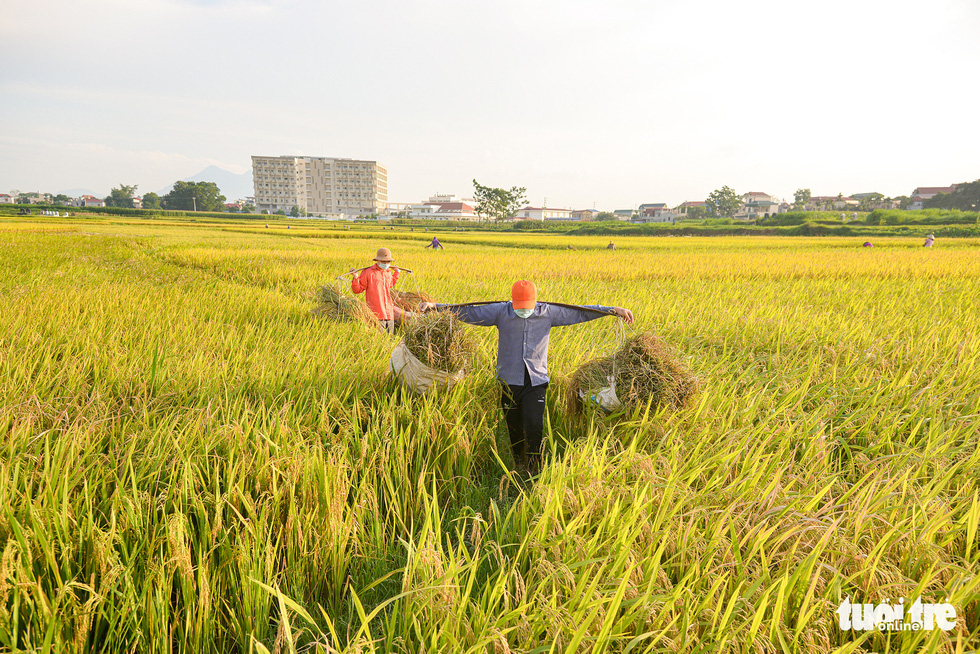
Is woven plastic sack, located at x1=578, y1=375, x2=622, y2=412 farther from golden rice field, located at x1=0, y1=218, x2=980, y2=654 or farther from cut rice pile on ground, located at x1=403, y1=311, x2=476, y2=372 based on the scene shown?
cut rice pile on ground, located at x1=403, y1=311, x2=476, y2=372

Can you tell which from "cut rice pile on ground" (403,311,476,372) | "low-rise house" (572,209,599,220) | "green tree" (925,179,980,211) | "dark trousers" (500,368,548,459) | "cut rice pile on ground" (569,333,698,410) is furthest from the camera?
"low-rise house" (572,209,599,220)

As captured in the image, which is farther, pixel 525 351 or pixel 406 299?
pixel 406 299

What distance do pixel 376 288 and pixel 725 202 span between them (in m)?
89.5

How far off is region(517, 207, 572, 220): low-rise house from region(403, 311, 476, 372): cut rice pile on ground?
401ft

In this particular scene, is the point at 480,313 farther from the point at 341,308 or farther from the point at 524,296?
the point at 341,308

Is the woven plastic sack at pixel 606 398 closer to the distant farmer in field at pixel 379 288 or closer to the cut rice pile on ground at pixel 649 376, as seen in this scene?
the cut rice pile on ground at pixel 649 376

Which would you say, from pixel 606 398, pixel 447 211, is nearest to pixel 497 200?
pixel 447 211

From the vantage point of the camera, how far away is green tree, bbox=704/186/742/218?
77.9 m

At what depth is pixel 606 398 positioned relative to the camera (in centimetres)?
246

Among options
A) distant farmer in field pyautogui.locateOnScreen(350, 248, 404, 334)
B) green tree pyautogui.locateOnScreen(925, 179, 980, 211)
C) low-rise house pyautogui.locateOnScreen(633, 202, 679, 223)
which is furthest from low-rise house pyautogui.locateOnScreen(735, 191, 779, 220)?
distant farmer in field pyautogui.locateOnScreen(350, 248, 404, 334)

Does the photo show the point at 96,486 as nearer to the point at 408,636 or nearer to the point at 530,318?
the point at 408,636

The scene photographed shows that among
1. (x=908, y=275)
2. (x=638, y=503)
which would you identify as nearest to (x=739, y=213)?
(x=908, y=275)

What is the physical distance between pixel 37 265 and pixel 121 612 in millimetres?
9310

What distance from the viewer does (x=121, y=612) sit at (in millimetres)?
1205
